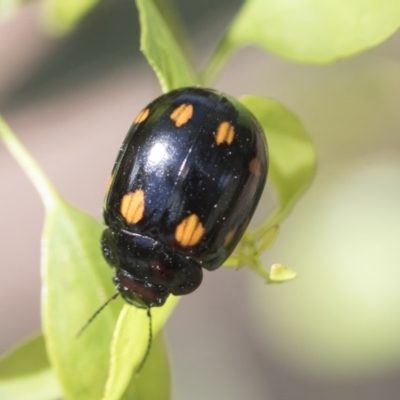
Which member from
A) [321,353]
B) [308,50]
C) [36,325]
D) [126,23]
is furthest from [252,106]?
[36,325]

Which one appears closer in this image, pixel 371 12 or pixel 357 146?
pixel 371 12

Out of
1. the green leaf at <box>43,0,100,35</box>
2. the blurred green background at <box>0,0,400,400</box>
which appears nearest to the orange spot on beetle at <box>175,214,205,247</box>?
the green leaf at <box>43,0,100,35</box>

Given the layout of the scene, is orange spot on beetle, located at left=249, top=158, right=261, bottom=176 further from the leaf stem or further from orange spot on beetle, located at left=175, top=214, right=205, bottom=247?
the leaf stem

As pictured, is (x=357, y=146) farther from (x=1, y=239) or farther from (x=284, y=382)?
(x=1, y=239)

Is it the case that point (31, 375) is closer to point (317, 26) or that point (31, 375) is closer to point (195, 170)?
point (195, 170)

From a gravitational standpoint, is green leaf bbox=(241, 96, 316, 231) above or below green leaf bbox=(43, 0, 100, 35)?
below

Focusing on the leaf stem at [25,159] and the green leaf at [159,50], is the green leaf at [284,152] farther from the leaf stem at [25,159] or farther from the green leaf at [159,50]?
the leaf stem at [25,159]
